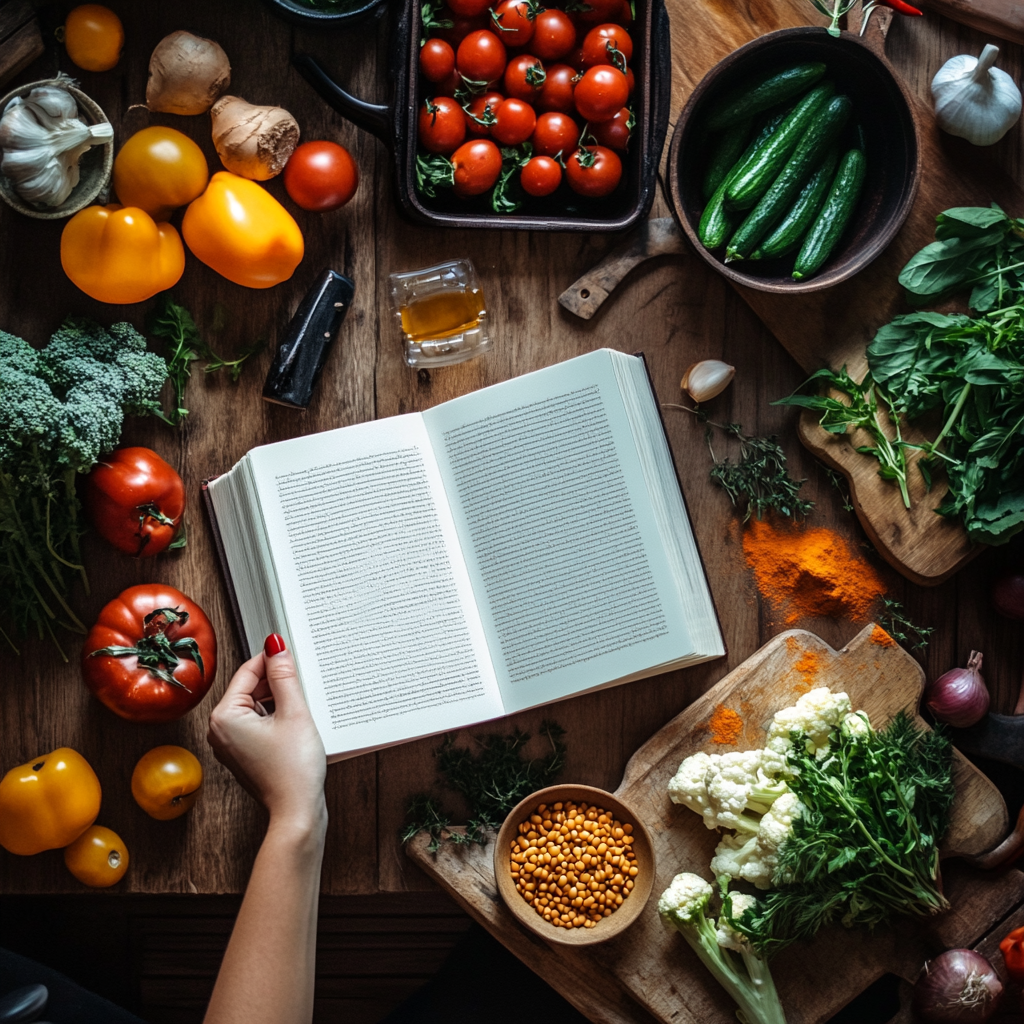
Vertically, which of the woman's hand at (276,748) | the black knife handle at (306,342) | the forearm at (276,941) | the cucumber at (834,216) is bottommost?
the forearm at (276,941)

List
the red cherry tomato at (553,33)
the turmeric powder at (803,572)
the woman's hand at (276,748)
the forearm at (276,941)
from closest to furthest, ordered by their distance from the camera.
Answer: the forearm at (276,941) → the woman's hand at (276,748) → the red cherry tomato at (553,33) → the turmeric powder at (803,572)

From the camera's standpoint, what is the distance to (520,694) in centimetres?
142

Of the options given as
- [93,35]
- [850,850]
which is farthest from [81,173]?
[850,850]

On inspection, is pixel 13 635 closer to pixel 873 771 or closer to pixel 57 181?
pixel 57 181

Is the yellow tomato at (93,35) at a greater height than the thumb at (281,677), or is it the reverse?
the yellow tomato at (93,35)

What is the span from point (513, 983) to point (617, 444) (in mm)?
1007

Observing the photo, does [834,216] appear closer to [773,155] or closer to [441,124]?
[773,155]

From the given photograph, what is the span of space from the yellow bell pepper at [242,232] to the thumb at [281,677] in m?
0.58

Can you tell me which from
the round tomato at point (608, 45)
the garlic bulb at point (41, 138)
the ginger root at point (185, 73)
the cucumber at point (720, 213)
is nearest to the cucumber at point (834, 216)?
the cucumber at point (720, 213)

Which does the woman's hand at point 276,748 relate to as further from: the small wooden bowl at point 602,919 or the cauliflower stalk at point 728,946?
the cauliflower stalk at point 728,946

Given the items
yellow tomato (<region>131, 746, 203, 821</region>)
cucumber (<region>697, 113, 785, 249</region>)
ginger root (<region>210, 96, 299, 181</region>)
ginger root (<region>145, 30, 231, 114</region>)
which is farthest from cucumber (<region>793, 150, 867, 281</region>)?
yellow tomato (<region>131, 746, 203, 821</region>)

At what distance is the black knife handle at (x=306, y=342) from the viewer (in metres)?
1.42

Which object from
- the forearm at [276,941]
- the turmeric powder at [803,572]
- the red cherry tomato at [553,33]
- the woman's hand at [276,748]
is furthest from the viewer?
the turmeric powder at [803,572]

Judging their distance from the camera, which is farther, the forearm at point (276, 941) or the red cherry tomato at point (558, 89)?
the red cherry tomato at point (558, 89)
